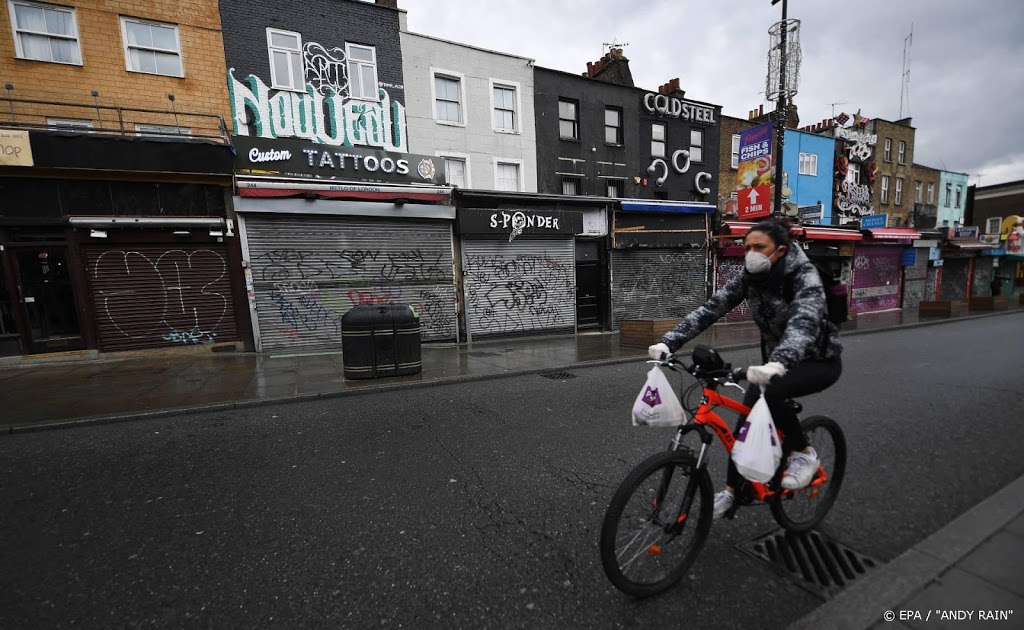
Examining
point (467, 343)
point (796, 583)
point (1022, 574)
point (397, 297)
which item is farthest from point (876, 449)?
point (397, 297)

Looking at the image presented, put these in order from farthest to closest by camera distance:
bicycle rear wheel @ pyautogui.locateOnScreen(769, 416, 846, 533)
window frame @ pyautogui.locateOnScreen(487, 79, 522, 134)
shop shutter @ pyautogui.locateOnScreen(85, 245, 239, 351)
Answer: window frame @ pyautogui.locateOnScreen(487, 79, 522, 134) < shop shutter @ pyautogui.locateOnScreen(85, 245, 239, 351) < bicycle rear wheel @ pyautogui.locateOnScreen(769, 416, 846, 533)

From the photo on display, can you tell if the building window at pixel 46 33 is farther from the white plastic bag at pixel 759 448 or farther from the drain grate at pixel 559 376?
the white plastic bag at pixel 759 448

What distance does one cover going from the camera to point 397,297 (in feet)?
39.6

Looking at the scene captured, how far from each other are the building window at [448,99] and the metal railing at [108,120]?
627 cm

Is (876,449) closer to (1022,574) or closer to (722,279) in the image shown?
(1022,574)

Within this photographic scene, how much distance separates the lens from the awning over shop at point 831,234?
60.0ft

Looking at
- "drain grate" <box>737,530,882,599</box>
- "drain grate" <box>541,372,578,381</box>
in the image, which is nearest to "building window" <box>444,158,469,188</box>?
"drain grate" <box>541,372,578,381</box>

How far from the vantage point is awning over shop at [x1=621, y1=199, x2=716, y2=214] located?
14711mm

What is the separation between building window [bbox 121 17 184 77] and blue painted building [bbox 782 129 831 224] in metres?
25.3

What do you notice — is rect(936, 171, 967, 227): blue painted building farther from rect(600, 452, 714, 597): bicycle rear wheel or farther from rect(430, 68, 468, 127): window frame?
rect(600, 452, 714, 597): bicycle rear wheel

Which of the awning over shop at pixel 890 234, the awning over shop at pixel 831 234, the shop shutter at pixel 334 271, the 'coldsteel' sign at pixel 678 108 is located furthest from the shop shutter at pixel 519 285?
the awning over shop at pixel 890 234

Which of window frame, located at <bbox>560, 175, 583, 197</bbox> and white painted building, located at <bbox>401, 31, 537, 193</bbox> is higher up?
white painted building, located at <bbox>401, 31, 537, 193</bbox>

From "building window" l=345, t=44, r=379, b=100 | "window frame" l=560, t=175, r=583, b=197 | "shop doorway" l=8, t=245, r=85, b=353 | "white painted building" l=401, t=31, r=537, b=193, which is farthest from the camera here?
"window frame" l=560, t=175, r=583, b=197

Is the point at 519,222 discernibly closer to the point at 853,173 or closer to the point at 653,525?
the point at 653,525
